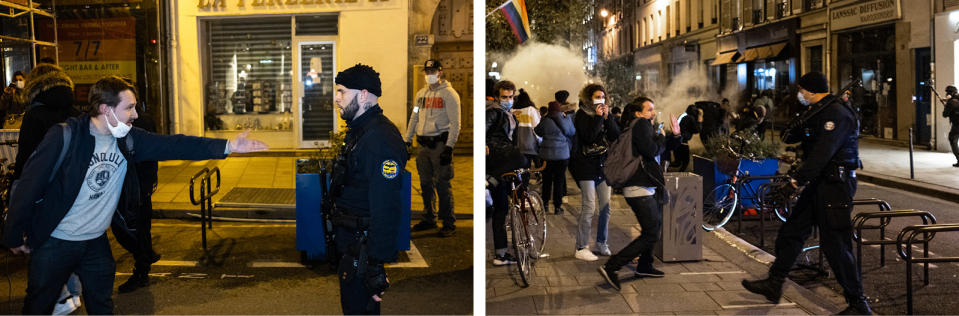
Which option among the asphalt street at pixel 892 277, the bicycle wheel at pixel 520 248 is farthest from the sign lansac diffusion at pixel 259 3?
the asphalt street at pixel 892 277

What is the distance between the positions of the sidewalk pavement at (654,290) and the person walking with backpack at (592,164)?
0.23 m

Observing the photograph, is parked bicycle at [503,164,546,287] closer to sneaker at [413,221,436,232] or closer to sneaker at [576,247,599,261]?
sneaker at [576,247,599,261]

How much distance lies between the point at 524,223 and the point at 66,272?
143 inches

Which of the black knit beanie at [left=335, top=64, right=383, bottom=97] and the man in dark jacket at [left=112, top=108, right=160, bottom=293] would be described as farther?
the man in dark jacket at [left=112, top=108, right=160, bottom=293]

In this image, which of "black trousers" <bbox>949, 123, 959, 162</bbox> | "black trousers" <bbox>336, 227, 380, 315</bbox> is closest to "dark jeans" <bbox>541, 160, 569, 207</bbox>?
"black trousers" <bbox>336, 227, 380, 315</bbox>

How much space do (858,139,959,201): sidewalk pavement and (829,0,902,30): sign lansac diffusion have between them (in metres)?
2.88

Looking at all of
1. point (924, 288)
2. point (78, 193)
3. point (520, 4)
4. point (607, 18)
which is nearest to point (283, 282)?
point (78, 193)

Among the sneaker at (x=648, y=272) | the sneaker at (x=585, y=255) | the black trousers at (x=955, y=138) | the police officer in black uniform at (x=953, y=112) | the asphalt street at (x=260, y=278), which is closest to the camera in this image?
the asphalt street at (x=260, y=278)

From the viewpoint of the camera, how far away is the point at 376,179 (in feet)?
12.8

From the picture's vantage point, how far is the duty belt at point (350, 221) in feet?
13.2

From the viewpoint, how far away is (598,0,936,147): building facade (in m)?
16.8

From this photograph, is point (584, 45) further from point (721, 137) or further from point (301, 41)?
point (721, 137)

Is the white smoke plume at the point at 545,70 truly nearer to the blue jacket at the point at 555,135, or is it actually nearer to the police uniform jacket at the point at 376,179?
the blue jacket at the point at 555,135

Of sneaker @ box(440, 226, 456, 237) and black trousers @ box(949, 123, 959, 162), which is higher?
black trousers @ box(949, 123, 959, 162)
